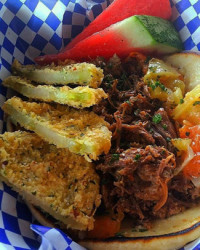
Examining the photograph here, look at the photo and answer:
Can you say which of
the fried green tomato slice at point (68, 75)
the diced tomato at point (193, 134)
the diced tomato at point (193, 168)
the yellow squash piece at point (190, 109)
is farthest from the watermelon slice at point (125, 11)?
the diced tomato at point (193, 168)

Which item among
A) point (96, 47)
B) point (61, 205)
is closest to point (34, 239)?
point (61, 205)

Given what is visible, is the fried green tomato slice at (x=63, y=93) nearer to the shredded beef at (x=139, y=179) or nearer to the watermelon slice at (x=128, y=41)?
the shredded beef at (x=139, y=179)

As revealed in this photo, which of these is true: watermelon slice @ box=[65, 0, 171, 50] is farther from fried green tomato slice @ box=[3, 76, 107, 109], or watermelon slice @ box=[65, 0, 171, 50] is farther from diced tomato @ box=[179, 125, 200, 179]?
diced tomato @ box=[179, 125, 200, 179]

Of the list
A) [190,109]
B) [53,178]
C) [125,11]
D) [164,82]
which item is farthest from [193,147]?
[125,11]

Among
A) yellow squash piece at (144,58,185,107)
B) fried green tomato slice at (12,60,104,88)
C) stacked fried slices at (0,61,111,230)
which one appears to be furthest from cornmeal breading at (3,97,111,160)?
yellow squash piece at (144,58,185,107)

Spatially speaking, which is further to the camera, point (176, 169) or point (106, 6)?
point (106, 6)

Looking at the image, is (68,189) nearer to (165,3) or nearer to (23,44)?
(23,44)
